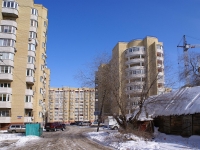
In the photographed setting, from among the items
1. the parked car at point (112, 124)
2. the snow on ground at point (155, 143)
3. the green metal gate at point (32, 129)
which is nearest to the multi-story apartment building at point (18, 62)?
the parked car at point (112, 124)

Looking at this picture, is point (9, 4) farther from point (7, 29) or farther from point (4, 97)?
point (4, 97)

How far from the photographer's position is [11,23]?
46.7 m

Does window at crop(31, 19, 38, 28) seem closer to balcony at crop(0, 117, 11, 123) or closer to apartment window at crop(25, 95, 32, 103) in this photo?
apartment window at crop(25, 95, 32, 103)

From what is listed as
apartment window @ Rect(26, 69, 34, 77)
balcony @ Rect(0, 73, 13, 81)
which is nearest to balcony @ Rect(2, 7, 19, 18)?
apartment window @ Rect(26, 69, 34, 77)

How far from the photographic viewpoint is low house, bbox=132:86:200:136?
65.5 ft

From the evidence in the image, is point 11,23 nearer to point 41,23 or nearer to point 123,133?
point 41,23

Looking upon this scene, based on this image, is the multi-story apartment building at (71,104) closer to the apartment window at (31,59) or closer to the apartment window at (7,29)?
the apartment window at (31,59)

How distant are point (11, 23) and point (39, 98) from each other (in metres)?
16.9

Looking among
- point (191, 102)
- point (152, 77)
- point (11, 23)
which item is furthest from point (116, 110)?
point (11, 23)

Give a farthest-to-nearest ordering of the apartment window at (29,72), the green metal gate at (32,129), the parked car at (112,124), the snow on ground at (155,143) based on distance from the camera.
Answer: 1. the apartment window at (29,72)
2. the parked car at (112,124)
3. the green metal gate at (32,129)
4. the snow on ground at (155,143)

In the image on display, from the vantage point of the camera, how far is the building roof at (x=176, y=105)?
20452mm

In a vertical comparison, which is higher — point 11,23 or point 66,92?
point 11,23

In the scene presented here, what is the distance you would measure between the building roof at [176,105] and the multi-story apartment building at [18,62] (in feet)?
89.9

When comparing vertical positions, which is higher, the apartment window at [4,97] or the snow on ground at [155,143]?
the apartment window at [4,97]
